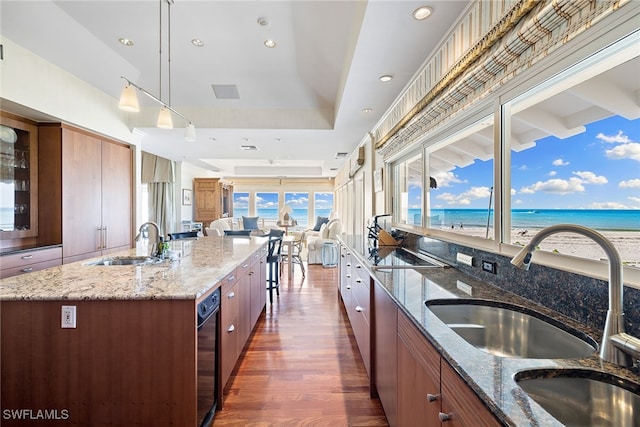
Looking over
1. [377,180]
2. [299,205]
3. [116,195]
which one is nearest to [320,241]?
[377,180]

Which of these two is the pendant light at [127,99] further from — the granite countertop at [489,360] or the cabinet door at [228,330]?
the granite countertop at [489,360]

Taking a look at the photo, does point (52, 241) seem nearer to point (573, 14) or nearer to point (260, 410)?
point (260, 410)

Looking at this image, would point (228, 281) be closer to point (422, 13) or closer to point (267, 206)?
point (422, 13)

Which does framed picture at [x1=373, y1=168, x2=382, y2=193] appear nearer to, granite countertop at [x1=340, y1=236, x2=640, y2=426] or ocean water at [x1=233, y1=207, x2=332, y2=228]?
granite countertop at [x1=340, y1=236, x2=640, y2=426]

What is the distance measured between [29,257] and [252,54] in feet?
10.4

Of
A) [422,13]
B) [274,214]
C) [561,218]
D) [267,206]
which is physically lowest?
[274,214]

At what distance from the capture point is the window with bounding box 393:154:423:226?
3068mm

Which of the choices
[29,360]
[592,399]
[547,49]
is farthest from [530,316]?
[29,360]

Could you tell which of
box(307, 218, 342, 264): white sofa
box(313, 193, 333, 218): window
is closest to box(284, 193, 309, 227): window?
box(313, 193, 333, 218): window

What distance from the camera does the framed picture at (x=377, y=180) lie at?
4059mm

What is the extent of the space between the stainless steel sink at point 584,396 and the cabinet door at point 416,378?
268 mm

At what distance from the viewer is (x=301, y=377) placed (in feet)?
7.50

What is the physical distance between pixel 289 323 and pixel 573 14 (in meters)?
3.32

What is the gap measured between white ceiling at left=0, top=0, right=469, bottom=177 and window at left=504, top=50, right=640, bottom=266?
843mm
